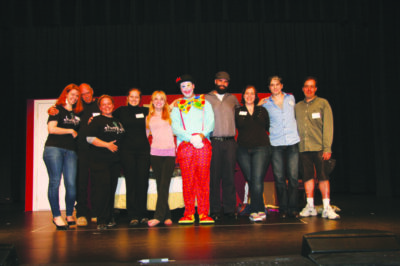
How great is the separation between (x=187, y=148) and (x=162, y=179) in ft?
1.34

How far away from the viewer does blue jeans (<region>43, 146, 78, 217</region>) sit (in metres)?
3.19

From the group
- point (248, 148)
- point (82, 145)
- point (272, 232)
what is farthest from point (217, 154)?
point (82, 145)

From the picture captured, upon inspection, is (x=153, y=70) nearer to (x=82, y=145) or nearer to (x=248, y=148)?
(x=82, y=145)

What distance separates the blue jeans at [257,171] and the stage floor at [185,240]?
20 cm

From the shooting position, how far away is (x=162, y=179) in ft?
11.0

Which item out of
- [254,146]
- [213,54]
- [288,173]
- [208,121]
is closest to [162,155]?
[208,121]

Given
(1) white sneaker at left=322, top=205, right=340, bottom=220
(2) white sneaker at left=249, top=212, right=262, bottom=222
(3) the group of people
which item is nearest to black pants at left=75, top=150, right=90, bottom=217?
(3) the group of people

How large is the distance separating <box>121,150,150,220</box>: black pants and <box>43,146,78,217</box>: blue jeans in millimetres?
502

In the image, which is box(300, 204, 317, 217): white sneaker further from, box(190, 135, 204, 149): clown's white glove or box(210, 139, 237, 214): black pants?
box(190, 135, 204, 149): clown's white glove

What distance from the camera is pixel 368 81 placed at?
6.16 m

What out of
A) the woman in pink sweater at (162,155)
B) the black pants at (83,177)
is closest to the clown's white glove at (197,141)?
the woman in pink sweater at (162,155)

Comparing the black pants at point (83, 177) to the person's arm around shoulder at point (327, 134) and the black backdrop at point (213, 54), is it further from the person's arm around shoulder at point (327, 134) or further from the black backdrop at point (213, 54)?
the black backdrop at point (213, 54)

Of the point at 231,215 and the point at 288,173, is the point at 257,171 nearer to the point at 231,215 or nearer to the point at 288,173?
the point at 288,173

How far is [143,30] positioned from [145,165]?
12.0ft
